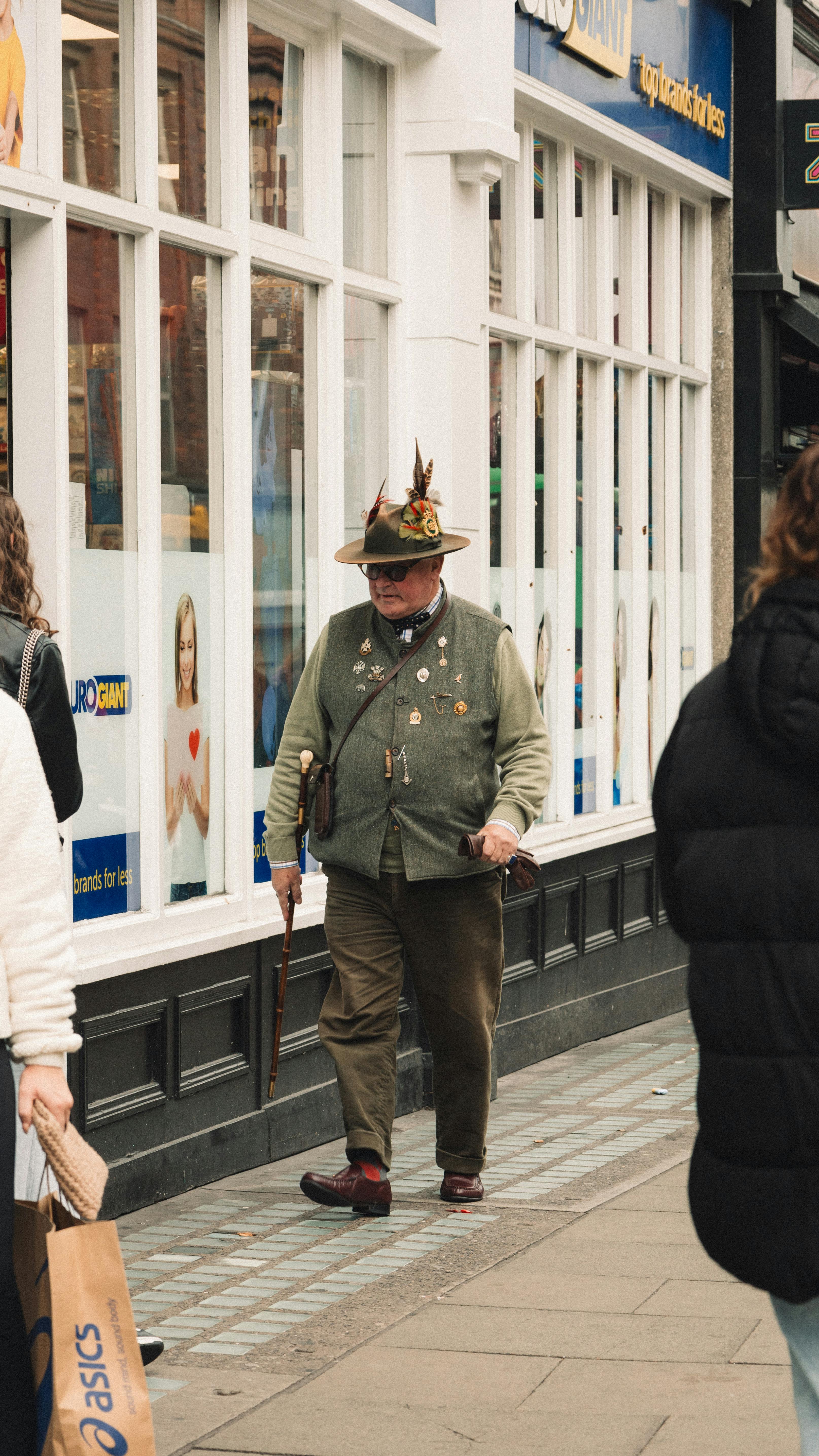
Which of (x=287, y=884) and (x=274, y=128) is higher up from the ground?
(x=274, y=128)

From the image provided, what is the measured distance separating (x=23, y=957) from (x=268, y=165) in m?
4.47

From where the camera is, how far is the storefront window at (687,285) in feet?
35.3

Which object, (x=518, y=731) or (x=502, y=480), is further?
(x=502, y=480)

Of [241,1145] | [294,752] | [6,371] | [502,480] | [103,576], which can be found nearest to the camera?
[6,371]

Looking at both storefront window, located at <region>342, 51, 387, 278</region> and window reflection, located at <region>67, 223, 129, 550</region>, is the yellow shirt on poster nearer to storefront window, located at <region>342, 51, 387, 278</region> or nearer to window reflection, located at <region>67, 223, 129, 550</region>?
window reflection, located at <region>67, 223, 129, 550</region>

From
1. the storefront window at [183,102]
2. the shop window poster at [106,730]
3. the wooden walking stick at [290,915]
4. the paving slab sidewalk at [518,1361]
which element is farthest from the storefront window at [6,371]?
the paving slab sidewalk at [518,1361]

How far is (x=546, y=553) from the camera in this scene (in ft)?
30.2

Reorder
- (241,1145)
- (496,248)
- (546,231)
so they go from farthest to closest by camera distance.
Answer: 1. (546,231)
2. (496,248)
3. (241,1145)

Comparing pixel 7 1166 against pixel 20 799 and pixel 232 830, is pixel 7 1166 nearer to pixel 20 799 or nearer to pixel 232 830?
pixel 20 799

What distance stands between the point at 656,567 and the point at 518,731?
4.66 m

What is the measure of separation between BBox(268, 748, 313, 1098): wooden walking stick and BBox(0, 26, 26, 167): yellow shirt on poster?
185cm

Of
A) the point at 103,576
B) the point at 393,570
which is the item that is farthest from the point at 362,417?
the point at 103,576

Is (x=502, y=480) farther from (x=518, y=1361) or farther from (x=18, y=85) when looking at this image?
(x=518, y=1361)

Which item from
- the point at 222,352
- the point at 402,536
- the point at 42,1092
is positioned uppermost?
the point at 222,352
